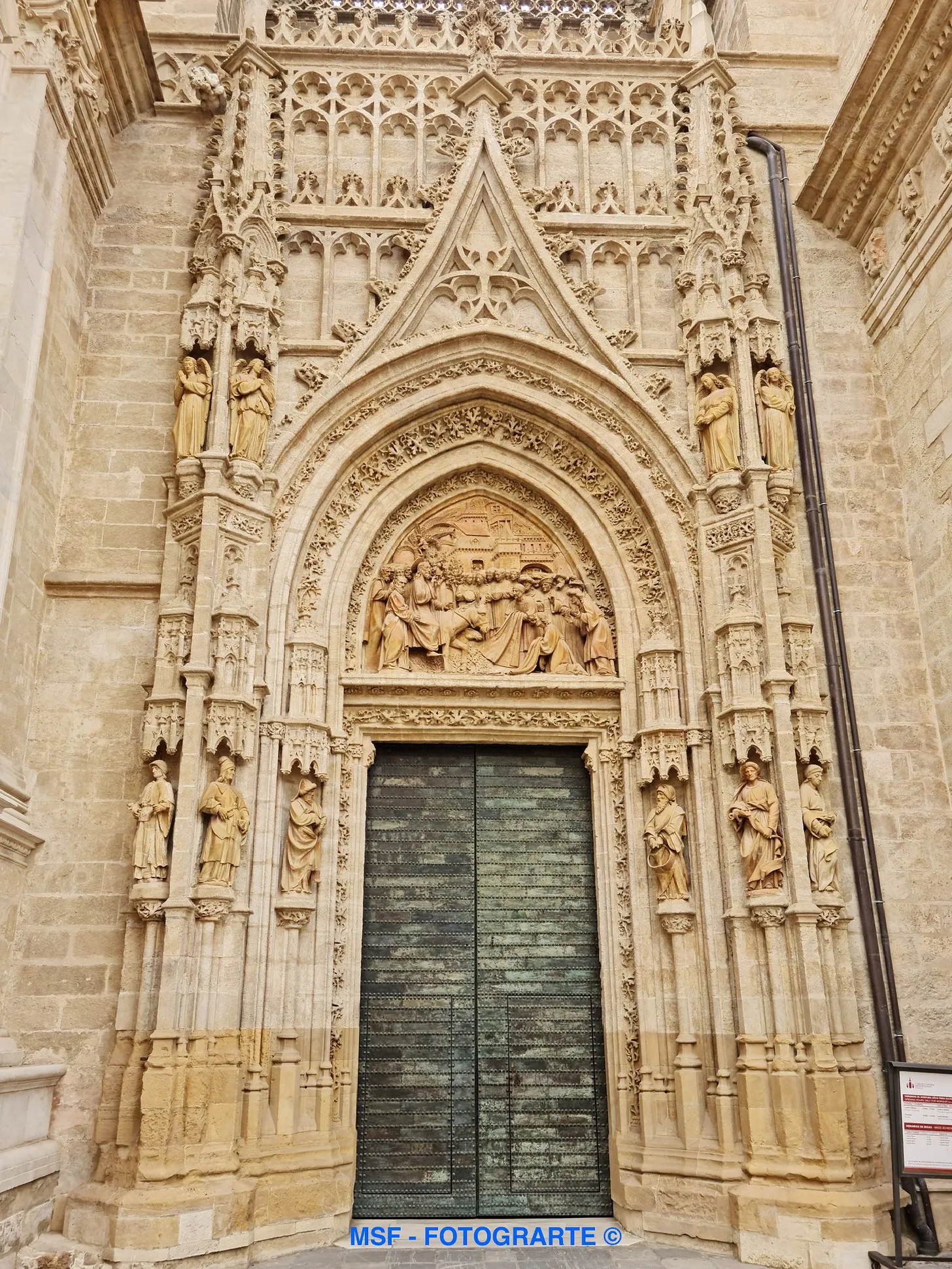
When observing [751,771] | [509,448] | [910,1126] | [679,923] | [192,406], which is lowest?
[910,1126]

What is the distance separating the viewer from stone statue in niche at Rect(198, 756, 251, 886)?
7984mm

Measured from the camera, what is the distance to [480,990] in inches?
351

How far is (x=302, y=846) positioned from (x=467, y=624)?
268 centimetres

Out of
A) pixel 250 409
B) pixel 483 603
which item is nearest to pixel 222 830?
pixel 483 603

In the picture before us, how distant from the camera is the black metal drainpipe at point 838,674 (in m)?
8.11

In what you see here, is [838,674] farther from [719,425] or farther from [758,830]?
[719,425]

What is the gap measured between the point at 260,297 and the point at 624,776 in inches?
217

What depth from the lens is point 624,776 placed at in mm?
9289

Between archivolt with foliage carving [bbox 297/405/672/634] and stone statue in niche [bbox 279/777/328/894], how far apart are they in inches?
67.3

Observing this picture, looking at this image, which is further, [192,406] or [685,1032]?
[192,406]

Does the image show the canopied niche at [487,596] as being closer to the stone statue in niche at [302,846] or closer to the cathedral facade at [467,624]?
the cathedral facade at [467,624]

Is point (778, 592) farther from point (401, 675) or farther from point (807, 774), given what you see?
point (401, 675)

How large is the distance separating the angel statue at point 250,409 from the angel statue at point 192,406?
232 millimetres

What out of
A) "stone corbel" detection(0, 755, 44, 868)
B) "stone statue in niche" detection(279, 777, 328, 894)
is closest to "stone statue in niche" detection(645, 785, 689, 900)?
"stone statue in niche" detection(279, 777, 328, 894)
